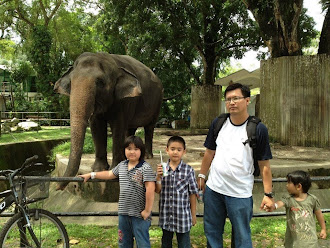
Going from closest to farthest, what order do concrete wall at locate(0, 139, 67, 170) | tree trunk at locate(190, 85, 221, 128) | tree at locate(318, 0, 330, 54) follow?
tree at locate(318, 0, 330, 54), concrete wall at locate(0, 139, 67, 170), tree trunk at locate(190, 85, 221, 128)

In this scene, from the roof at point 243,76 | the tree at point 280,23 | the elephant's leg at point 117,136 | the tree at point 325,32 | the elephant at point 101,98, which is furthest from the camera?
the roof at point 243,76

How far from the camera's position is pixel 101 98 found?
4.70m

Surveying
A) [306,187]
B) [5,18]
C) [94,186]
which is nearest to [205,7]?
[94,186]

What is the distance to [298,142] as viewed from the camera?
9125mm

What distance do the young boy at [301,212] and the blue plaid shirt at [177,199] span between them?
778 mm

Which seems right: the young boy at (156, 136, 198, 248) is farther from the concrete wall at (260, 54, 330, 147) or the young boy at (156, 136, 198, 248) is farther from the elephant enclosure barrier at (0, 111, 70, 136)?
the elephant enclosure barrier at (0, 111, 70, 136)

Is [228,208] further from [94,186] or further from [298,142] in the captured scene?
[298,142]

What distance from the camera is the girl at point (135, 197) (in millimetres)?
2969

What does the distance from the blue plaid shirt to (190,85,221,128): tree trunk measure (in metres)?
12.7

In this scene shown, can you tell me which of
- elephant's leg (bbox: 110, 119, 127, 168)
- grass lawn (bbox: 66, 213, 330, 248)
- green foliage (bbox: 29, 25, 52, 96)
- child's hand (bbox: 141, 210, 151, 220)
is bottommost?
grass lawn (bbox: 66, 213, 330, 248)

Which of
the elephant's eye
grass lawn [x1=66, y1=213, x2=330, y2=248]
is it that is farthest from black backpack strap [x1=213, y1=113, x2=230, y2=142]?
the elephant's eye

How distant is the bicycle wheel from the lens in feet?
9.54

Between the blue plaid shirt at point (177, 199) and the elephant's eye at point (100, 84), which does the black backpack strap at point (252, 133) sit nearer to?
the blue plaid shirt at point (177, 199)

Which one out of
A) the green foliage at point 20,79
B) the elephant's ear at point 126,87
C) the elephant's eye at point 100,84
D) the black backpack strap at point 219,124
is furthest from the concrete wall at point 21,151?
the green foliage at point 20,79
